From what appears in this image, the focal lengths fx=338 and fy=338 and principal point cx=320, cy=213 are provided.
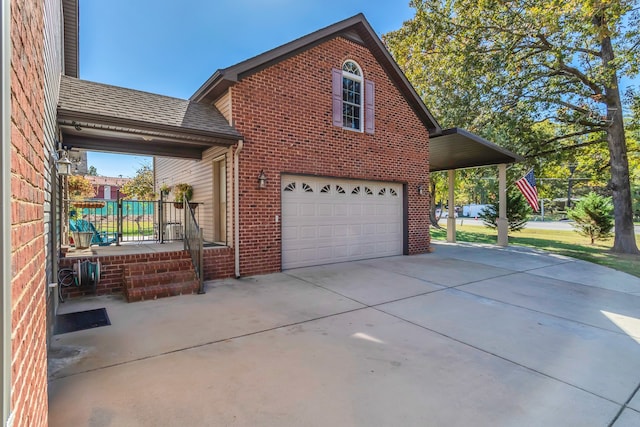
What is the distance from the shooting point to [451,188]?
48.5ft

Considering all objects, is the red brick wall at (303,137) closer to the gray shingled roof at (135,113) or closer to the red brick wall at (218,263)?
the red brick wall at (218,263)

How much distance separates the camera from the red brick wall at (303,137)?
7.71 meters

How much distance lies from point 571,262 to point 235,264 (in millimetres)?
9405

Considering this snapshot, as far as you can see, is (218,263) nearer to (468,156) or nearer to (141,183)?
(468,156)

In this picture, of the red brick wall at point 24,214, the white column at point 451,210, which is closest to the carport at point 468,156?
the white column at point 451,210

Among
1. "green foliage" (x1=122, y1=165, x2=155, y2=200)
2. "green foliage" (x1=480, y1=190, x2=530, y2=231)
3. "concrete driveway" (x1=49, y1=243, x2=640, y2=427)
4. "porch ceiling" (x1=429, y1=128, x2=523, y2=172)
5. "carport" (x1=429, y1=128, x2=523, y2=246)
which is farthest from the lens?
"green foliage" (x1=122, y1=165, x2=155, y2=200)

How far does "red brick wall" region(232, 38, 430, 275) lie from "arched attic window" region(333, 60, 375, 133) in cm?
21

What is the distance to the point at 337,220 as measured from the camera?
30.5ft

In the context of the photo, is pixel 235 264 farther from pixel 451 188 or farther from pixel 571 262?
pixel 451 188

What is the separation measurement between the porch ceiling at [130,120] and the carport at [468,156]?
7.08 m

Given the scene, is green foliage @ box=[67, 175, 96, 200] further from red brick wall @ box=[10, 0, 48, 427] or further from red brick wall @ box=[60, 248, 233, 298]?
red brick wall @ box=[10, 0, 48, 427]

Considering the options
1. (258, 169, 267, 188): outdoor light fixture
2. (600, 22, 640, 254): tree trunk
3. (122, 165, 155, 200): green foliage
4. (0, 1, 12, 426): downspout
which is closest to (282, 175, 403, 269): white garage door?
(258, 169, 267, 188): outdoor light fixture

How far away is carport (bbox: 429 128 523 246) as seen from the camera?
10.7 meters

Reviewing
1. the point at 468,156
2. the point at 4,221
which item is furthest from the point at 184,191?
the point at 468,156
